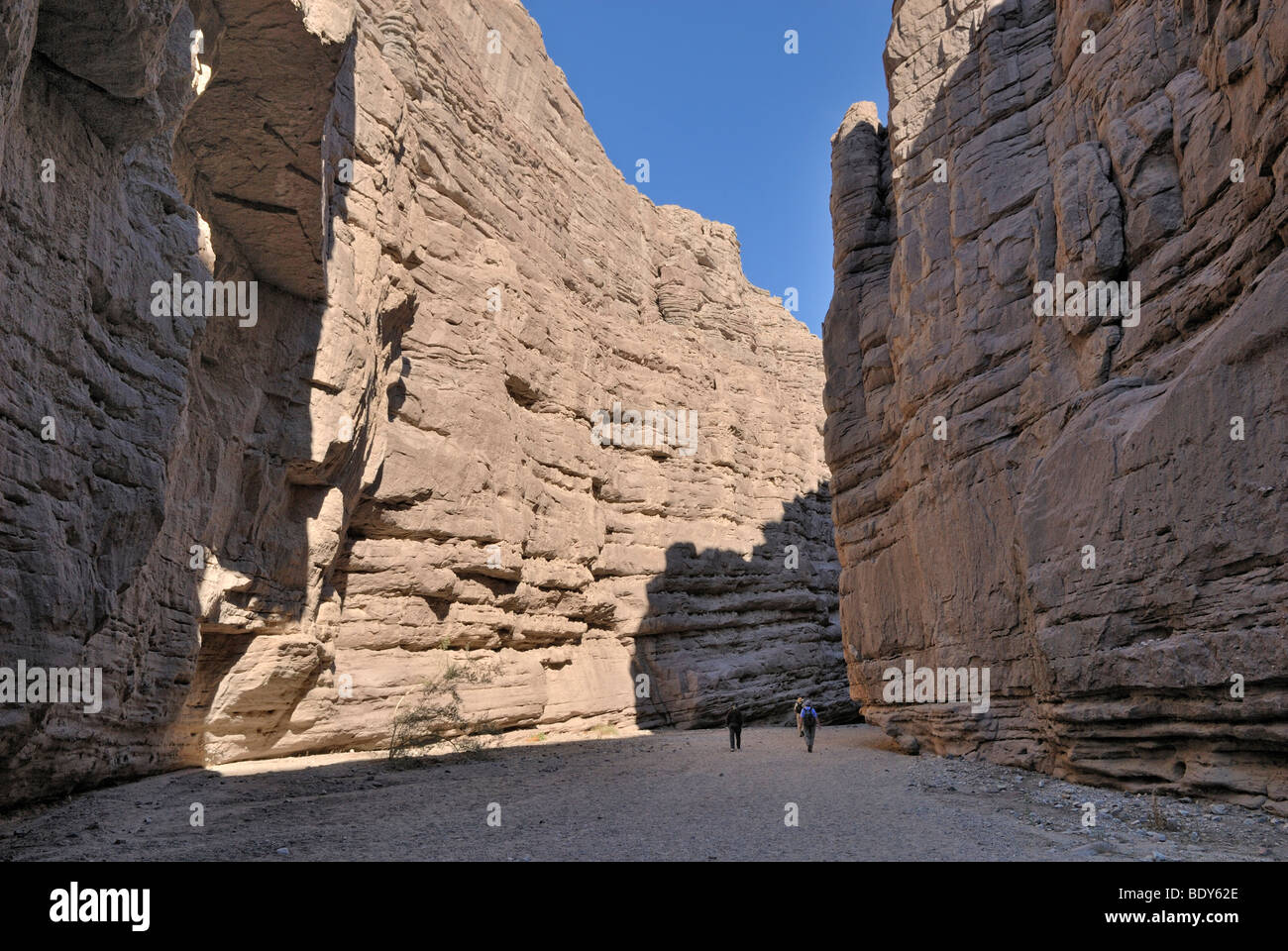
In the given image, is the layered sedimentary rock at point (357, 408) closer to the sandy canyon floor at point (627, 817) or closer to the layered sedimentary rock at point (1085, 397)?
the sandy canyon floor at point (627, 817)

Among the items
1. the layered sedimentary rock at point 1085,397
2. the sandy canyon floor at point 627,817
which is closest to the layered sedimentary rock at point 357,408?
the sandy canyon floor at point 627,817

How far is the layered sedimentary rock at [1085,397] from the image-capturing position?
903 cm

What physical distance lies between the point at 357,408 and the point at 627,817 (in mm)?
12092

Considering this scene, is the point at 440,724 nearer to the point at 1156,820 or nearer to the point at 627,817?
the point at 627,817

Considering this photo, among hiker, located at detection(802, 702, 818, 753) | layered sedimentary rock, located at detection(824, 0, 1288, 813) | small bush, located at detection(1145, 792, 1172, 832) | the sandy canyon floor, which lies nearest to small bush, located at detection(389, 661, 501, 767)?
the sandy canyon floor

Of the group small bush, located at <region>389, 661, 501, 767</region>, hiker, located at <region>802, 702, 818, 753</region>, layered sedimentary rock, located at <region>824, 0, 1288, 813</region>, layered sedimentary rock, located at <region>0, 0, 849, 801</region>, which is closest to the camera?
layered sedimentary rock, located at <region>0, 0, 849, 801</region>

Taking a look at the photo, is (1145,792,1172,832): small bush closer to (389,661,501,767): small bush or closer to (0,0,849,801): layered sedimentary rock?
(0,0,849,801): layered sedimentary rock

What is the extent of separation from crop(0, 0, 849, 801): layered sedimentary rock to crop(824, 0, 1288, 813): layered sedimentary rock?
34.5 feet

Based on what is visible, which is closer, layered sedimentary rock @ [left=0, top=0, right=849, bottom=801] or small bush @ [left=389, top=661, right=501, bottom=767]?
layered sedimentary rock @ [left=0, top=0, right=849, bottom=801]

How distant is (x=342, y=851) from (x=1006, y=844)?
20.5 ft

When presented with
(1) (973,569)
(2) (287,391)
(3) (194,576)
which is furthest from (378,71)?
(1) (973,569)

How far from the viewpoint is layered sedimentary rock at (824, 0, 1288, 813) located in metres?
9.03

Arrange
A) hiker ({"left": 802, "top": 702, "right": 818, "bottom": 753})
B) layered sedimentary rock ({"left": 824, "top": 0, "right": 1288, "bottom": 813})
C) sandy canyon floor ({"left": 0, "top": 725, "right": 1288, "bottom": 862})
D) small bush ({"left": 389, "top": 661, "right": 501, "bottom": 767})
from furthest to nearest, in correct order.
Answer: hiker ({"left": 802, "top": 702, "right": 818, "bottom": 753}) → small bush ({"left": 389, "top": 661, "right": 501, "bottom": 767}) → layered sedimentary rock ({"left": 824, "top": 0, "right": 1288, "bottom": 813}) → sandy canyon floor ({"left": 0, "top": 725, "right": 1288, "bottom": 862})

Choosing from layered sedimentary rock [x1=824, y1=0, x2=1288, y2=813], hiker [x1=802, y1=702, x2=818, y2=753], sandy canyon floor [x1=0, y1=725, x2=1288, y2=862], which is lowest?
hiker [x1=802, y1=702, x2=818, y2=753]
